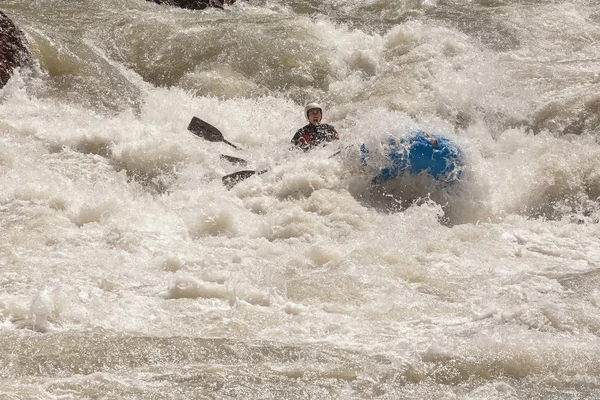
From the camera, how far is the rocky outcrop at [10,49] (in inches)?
298

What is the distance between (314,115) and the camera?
718 cm

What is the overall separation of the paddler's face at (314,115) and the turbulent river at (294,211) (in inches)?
16.0

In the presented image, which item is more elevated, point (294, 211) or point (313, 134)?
point (313, 134)

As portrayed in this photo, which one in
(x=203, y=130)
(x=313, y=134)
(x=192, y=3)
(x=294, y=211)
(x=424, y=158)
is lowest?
(x=294, y=211)

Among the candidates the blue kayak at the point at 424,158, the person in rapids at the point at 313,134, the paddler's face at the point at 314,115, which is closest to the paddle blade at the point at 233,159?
the person in rapids at the point at 313,134

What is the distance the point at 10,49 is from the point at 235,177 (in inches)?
120

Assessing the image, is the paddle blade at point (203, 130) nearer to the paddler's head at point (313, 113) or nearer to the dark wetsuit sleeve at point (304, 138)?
the dark wetsuit sleeve at point (304, 138)

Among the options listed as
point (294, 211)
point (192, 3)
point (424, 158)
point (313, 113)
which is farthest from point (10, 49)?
Answer: point (424, 158)

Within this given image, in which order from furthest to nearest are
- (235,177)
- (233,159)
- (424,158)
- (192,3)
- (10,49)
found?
1. (192,3)
2. (10,49)
3. (233,159)
4. (235,177)
5. (424,158)

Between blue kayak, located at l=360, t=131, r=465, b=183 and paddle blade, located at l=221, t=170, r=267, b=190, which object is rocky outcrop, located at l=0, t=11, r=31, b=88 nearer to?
paddle blade, located at l=221, t=170, r=267, b=190

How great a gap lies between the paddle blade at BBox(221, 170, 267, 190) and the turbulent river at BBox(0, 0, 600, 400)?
4.1 inches

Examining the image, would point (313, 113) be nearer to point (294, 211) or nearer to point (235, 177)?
point (235, 177)

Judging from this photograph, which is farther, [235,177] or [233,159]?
[233,159]

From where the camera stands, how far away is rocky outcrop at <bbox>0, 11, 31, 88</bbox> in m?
7.58
